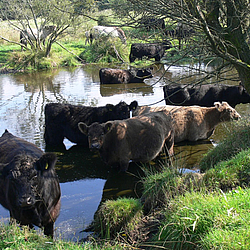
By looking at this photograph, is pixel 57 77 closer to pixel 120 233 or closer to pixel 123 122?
pixel 123 122

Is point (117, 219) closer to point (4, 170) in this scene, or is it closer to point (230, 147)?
point (4, 170)

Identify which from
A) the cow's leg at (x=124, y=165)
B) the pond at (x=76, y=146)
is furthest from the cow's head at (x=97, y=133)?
the pond at (x=76, y=146)

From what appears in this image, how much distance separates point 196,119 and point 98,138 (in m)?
3.42

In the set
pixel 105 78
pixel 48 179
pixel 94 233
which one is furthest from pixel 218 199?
pixel 105 78

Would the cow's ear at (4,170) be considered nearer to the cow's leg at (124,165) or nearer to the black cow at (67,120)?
the cow's leg at (124,165)

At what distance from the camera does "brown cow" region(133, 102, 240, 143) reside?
31.0 ft

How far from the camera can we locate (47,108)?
9.78m

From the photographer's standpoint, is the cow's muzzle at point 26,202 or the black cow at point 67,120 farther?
the black cow at point 67,120

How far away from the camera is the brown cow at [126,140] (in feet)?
24.7

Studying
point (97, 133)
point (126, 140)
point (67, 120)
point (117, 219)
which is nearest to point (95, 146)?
point (97, 133)

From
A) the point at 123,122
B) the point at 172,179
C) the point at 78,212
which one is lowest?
the point at 78,212

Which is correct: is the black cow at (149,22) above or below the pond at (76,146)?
above

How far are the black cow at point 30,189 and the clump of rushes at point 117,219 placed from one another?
75 cm

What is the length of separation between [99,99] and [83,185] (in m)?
8.06
